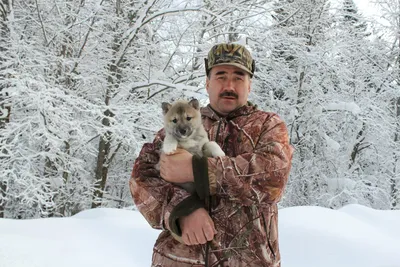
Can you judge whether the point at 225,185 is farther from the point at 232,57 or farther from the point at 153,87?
the point at 153,87

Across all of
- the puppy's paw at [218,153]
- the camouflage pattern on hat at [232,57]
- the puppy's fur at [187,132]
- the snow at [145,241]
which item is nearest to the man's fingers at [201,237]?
the puppy's fur at [187,132]

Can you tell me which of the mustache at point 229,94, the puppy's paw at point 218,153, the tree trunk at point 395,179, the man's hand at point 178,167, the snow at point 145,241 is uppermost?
the tree trunk at point 395,179

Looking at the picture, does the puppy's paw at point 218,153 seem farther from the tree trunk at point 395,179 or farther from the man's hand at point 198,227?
the tree trunk at point 395,179

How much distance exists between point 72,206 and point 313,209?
8.38 meters

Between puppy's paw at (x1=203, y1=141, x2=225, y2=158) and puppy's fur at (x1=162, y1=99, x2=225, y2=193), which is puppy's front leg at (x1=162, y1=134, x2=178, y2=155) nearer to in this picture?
puppy's fur at (x1=162, y1=99, x2=225, y2=193)

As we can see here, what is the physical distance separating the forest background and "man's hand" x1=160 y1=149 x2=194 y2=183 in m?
7.42

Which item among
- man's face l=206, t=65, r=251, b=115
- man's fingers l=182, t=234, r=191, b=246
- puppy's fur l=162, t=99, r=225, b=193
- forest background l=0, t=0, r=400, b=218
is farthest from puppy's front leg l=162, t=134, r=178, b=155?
forest background l=0, t=0, r=400, b=218

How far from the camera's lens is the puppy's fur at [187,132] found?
215cm

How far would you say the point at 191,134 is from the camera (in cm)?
238

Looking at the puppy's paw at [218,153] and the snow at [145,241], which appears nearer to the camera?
the puppy's paw at [218,153]

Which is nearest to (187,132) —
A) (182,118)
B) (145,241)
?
(182,118)

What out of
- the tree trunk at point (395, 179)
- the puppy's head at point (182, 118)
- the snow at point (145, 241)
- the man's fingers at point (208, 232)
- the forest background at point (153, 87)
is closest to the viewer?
the man's fingers at point (208, 232)

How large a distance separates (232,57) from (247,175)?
0.69 m

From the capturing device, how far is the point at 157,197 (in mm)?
2131
